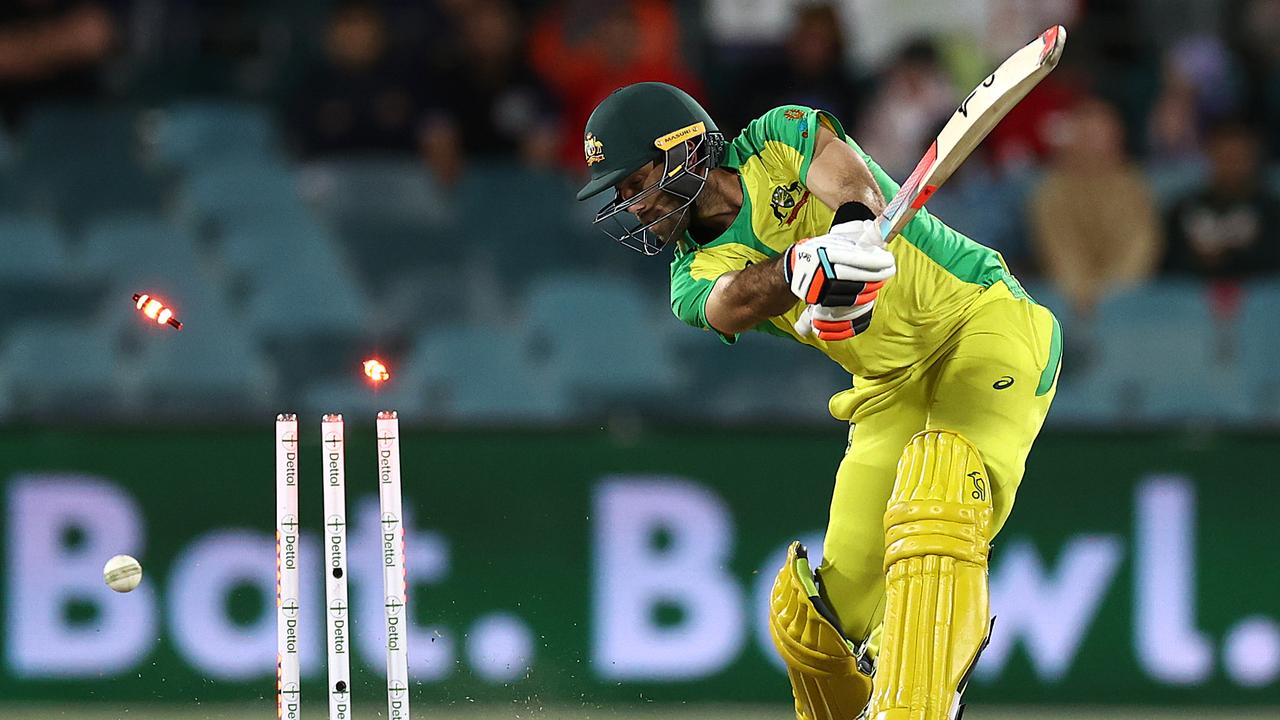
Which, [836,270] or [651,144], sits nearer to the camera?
[836,270]

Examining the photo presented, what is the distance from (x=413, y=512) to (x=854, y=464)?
304cm

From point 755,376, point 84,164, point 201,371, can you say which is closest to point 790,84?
point 755,376

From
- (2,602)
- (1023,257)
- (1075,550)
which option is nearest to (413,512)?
(2,602)

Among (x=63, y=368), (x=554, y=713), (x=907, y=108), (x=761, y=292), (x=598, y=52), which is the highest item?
(x=598, y=52)

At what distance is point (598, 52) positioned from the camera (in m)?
10.3

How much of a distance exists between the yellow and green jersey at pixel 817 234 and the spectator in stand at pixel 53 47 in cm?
562

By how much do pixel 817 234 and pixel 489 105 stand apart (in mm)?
4978

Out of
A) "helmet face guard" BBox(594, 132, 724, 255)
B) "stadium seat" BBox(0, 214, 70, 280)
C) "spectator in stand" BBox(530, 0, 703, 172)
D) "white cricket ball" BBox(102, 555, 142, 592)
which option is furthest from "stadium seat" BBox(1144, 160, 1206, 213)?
"white cricket ball" BBox(102, 555, 142, 592)

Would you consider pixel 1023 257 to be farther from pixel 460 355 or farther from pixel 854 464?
pixel 854 464

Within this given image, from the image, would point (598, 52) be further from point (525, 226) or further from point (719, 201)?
point (719, 201)

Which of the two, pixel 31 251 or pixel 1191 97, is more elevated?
pixel 1191 97

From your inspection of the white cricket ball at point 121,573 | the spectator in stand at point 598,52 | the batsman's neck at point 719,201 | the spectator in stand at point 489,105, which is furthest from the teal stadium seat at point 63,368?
the batsman's neck at point 719,201

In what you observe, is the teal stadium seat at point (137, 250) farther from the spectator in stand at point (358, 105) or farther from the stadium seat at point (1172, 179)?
the stadium seat at point (1172, 179)

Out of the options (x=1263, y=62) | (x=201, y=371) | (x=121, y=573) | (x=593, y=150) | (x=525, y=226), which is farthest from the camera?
(x=1263, y=62)
